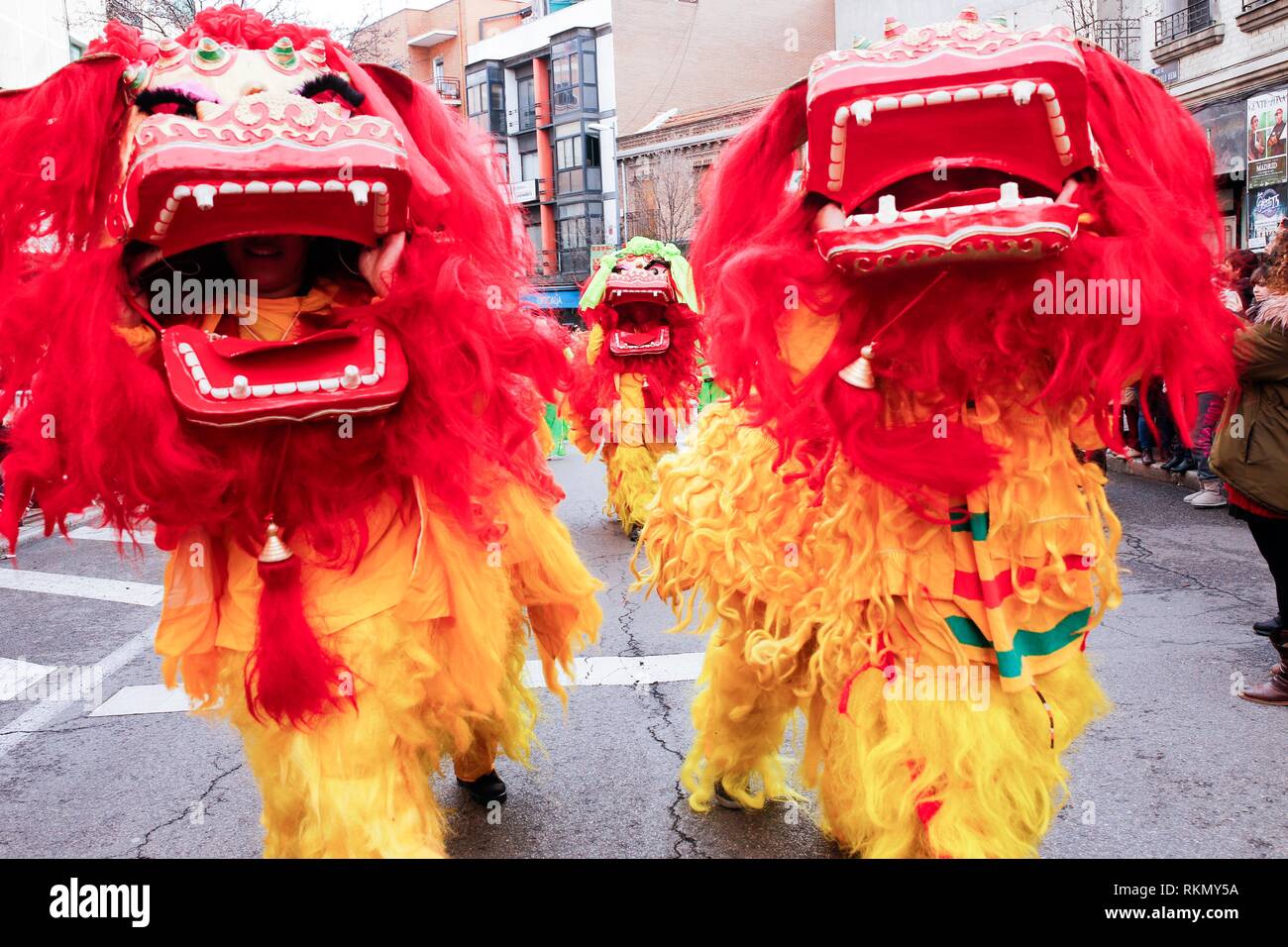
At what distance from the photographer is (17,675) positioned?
5.25 m

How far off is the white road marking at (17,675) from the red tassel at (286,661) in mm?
3469

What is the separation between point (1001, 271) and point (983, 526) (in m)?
0.51

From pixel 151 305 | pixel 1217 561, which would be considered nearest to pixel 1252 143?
pixel 1217 561

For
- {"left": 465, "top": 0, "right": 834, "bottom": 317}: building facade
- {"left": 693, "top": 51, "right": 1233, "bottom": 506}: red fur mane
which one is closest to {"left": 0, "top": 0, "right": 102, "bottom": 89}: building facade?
{"left": 465, "top": 0, "right": 834, "bottom": 317}: building facade

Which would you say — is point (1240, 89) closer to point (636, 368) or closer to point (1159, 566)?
point (1159, 566)

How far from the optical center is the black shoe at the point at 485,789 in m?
3.41

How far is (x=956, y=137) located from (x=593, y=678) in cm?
330

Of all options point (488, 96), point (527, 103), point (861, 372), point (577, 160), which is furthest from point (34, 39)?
point (488, 96)

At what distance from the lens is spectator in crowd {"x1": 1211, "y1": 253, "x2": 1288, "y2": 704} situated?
4125 mm

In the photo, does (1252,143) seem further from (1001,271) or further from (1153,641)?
(1001,271)

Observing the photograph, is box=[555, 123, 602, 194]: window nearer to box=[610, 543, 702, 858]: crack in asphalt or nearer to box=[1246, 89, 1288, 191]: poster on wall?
box=[1246, 89, 1288, 191]: poster on wall

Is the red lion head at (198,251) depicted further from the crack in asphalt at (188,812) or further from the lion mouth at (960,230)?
the crack in asphalt at (188,812)

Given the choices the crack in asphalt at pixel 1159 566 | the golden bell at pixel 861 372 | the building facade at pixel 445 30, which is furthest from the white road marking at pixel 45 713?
the building facade at pixel 445 30
